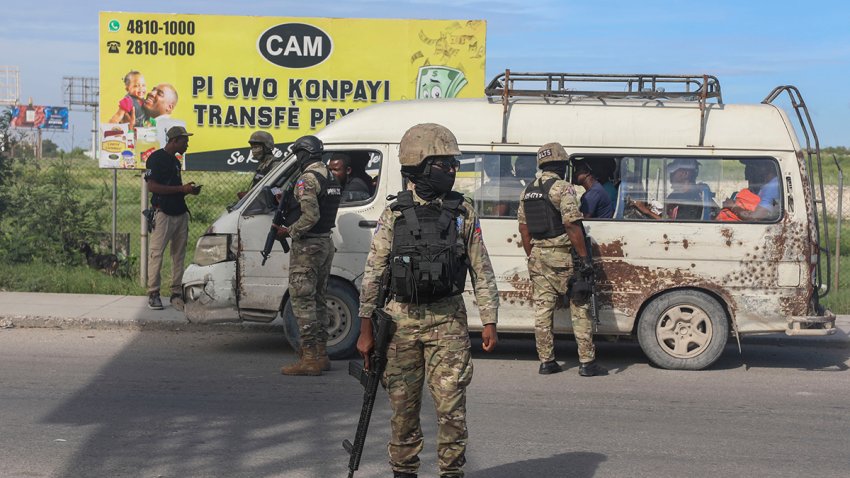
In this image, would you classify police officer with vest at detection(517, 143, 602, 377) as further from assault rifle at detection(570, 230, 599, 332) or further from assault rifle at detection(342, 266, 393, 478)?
assault rifle at detection(342, 266, 393, 478)

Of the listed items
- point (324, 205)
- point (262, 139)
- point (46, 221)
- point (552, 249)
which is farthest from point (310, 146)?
A: point (46, 221)

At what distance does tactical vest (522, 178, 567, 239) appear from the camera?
8352 mm

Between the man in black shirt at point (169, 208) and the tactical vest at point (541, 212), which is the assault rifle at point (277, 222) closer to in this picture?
the tactical vest at point (541, 212)

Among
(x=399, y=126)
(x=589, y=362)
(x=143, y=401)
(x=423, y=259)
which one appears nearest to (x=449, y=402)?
(x=423, y=259)

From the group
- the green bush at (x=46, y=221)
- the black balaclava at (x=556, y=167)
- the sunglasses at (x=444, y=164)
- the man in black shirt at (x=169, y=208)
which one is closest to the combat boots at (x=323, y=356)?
the black balaclava at (x=556, y=167)

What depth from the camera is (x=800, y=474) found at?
5852 millimetres

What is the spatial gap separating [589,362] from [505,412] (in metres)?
1.68

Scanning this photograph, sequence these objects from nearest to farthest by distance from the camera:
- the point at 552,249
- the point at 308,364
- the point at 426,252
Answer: the point at 426,252 → the point at 308,364 → the point at 552,249

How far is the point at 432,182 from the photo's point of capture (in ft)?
15.8

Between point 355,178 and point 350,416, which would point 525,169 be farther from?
point 350,416

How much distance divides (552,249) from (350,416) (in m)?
2.51

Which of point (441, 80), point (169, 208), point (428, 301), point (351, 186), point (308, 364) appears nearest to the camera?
point (428, 301)

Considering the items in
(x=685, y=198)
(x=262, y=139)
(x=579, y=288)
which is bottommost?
(x=579, y=288)

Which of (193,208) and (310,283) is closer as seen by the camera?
(310,283)
